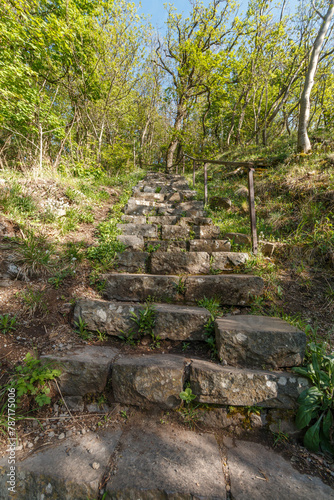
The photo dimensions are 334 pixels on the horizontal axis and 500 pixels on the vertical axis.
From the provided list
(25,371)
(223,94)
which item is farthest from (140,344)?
(223,94)

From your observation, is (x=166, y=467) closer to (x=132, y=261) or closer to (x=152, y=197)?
(x=132, y=261)

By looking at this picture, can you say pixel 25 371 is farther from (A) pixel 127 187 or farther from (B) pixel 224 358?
(A) pixel 127 187

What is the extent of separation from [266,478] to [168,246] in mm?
2452

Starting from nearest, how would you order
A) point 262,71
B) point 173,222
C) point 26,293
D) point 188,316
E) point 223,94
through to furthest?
Answer: point 188,316 → point 26,293 → point 173,222 → point 262,71 → point 223,94

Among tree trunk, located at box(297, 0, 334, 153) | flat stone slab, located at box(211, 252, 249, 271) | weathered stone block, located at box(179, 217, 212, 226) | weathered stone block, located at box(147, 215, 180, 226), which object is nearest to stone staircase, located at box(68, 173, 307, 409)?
flat stone slab, located at box(211, 252, 249, 271)

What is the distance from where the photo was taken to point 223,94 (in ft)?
31.6

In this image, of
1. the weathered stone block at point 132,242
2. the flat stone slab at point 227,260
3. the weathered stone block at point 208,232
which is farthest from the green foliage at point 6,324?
the weathered stone block at point 208,232

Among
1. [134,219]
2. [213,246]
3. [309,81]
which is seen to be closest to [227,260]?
[213,246]

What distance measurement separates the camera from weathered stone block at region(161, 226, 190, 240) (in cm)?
359

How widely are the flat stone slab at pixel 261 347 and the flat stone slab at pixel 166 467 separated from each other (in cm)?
55

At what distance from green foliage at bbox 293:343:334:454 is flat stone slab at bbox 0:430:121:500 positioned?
1221mm

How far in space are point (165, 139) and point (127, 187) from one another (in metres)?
10.8

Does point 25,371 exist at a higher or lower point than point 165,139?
lower

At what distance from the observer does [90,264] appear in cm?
260
